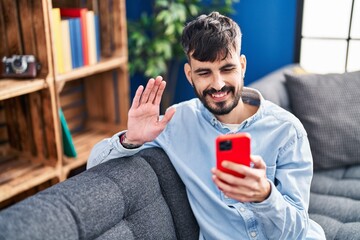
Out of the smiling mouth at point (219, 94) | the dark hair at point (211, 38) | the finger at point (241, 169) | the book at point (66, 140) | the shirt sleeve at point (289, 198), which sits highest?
the dark hair at point (211, 38)

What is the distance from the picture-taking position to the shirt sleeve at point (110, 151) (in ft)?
4.46

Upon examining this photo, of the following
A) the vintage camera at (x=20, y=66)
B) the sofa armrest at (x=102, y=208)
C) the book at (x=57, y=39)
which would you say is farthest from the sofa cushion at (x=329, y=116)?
the vintage camera at (x=20, y=66)

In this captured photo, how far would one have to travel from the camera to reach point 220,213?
137 cm

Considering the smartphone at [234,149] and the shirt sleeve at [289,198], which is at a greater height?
the smartphone at [234,149]

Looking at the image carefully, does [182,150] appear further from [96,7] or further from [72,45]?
[96,7]

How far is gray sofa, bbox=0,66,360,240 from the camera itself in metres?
1.04

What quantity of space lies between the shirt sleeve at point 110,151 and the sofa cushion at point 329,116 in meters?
0.99

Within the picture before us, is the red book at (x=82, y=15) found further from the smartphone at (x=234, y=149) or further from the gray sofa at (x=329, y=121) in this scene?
the smartphone at (x=234, y=149)

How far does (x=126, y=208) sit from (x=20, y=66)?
1.00 metres

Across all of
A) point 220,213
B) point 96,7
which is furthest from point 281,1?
point 220,213

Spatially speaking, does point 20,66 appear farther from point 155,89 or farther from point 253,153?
point 253,153

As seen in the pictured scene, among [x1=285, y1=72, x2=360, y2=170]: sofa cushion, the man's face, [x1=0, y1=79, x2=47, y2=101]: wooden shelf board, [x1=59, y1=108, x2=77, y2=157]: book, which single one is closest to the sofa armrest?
the man's face

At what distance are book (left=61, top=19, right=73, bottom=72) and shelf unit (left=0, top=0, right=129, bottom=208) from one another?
47mm

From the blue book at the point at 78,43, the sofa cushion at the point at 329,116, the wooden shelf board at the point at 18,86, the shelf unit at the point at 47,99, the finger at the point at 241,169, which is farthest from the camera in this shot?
the blue book at the point at 78,43
